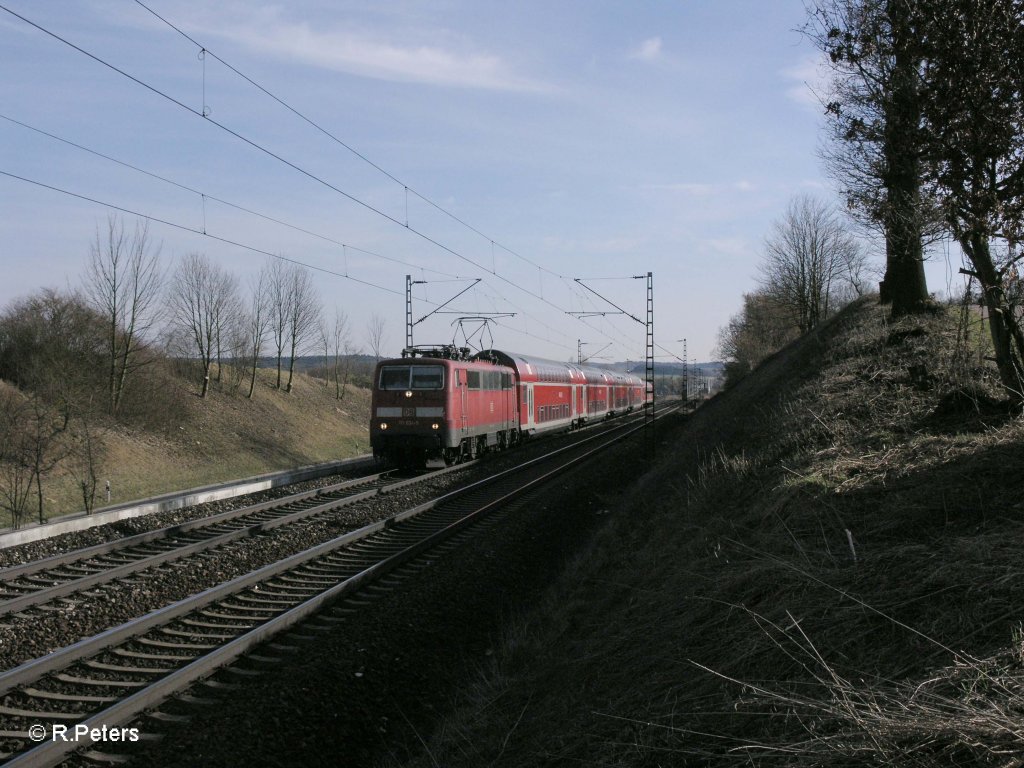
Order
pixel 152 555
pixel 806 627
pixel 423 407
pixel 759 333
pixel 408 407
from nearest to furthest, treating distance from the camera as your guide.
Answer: pixel 806 627 → pixel 152 555 → pixel 423 407 → pixel 408 407 → pixel 759 333

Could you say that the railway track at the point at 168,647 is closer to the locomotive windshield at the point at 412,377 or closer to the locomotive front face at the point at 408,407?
the locomotive front face at the point at 408,407

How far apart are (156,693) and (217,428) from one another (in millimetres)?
27265

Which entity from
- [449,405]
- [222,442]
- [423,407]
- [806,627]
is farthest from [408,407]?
[806,627]

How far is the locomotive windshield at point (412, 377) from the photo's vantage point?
2139cm

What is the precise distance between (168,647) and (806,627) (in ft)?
17.6

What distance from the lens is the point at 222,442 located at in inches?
1183

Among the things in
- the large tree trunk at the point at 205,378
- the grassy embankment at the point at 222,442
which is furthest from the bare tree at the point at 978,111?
the large tree trunk at the point at 205,378

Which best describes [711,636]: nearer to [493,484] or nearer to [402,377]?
[493,484]

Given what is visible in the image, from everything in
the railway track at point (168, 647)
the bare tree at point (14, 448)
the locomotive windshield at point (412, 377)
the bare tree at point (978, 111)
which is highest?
the bare tree at point (978, 111)

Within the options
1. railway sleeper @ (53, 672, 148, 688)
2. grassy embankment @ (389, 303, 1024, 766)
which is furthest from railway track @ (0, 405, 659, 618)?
grassy embankment @ (389, 303, 1024, 766)

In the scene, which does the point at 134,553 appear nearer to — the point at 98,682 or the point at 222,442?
the point at 98,682

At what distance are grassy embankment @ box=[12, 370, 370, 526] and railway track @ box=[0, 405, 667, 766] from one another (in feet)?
35.0

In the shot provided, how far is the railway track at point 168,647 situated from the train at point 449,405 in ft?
30.1

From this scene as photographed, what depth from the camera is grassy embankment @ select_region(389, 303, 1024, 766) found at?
3033 millimetres
